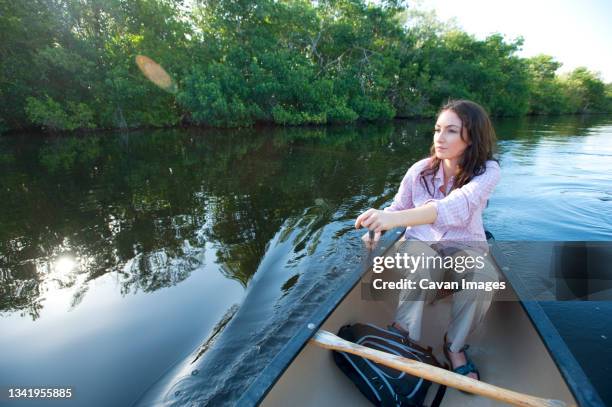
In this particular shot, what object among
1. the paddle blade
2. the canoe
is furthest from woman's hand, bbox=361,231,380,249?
the paddle blade

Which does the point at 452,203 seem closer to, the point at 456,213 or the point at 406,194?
the point at 456,213

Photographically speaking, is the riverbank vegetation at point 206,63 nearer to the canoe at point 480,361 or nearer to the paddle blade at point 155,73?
the paddle blade at point 155,73

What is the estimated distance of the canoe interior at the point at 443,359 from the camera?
1.53 metres

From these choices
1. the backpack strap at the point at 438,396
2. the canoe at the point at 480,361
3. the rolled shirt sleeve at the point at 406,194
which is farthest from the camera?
the rolled shirt sleeve at the point at 406,194

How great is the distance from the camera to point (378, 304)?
2395 millimetres

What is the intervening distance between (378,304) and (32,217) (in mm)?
5575

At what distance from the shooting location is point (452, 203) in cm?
185

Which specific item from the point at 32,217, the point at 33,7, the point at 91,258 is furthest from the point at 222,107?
the point at 91,258

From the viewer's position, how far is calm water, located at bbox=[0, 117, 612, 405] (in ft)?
7.73

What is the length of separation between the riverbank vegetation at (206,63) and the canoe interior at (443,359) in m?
18.1

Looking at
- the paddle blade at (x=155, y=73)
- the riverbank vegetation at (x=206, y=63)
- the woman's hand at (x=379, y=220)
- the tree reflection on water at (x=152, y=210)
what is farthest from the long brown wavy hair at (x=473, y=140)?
the paddle blade at (x=155, y=73)

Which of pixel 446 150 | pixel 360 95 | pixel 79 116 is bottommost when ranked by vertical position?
pixel 446 150

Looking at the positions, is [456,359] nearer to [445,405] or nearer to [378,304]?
[445,405]

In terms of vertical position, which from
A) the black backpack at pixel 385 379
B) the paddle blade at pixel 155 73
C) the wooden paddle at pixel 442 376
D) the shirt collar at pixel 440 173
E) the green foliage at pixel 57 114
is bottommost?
the black backpack at pixel 385 379
